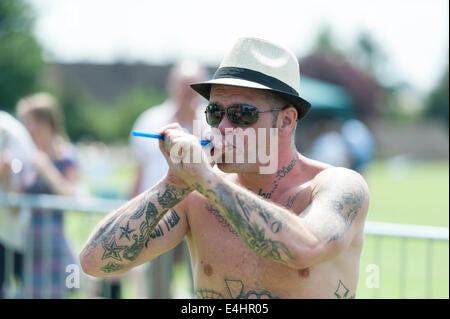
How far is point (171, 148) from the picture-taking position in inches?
90.1

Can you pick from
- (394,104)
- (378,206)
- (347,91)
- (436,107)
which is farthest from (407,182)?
(394,104)

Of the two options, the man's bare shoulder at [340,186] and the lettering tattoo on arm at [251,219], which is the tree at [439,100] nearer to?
the man's bare shoulder at [340,186]

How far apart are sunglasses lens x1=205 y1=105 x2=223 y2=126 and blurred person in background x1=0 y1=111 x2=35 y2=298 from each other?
10.1 ft

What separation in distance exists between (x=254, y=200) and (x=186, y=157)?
0.99 ft

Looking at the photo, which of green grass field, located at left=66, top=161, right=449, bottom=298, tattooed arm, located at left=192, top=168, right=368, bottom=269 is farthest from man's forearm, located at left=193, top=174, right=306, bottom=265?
green grass field, located at left=66, top=161, right=449, bottom=298

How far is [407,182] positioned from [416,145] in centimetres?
2925

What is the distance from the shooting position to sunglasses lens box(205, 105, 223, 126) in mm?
2598

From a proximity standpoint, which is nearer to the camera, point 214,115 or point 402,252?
point 214,115

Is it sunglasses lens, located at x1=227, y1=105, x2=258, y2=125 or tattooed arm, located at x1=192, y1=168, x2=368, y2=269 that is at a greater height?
sunglasses lens, located at x1=227, y1=105, x2=258, y2=125

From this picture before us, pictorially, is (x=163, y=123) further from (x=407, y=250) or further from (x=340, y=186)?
(x=407, y=250)

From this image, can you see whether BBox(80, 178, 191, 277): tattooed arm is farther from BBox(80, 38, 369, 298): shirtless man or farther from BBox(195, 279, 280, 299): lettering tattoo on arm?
BBox(195, 279, 280, 299): lettering tattoo on arm

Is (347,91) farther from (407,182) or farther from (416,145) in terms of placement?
(407,182)

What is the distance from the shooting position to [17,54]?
3788 centimetres

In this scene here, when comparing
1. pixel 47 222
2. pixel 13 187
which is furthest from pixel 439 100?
pixel 47 222
